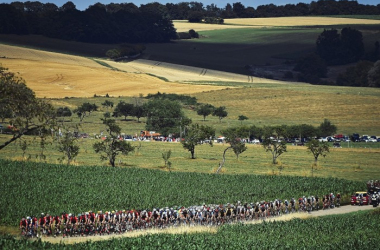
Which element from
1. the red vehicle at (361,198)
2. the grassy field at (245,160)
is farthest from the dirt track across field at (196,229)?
the grassy field at (245,160)

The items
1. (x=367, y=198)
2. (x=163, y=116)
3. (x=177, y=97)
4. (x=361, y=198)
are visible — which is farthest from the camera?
(x=177, y=97)

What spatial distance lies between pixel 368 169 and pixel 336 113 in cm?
5497

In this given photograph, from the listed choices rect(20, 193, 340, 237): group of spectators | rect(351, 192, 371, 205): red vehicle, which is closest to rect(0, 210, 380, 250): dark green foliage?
rect(20, 193, 340, 237): group of spectators

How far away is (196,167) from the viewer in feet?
278

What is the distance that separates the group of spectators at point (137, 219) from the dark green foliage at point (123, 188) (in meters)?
3.65

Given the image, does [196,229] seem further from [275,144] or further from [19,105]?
[275,144]

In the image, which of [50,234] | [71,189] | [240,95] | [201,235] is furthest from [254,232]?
[240,95]

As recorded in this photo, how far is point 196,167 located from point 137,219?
35534mm

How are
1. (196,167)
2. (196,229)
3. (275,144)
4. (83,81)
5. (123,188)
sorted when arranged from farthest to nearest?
(83,81)
(275,144)
(196,167)
(123,188)
(196,229)

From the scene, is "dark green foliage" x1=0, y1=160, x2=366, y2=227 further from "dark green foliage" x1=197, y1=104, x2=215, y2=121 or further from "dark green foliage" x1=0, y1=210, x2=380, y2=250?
"dark green foliage" x1=197, y1=104, x2=215, y2=121

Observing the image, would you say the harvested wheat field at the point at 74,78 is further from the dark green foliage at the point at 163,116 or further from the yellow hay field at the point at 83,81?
the dark green foliage at the point at 163,116

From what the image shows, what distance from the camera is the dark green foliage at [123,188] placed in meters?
55.4

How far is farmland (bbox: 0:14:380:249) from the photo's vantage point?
47375 mm

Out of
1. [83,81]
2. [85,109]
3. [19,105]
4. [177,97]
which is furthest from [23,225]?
[83,81]
